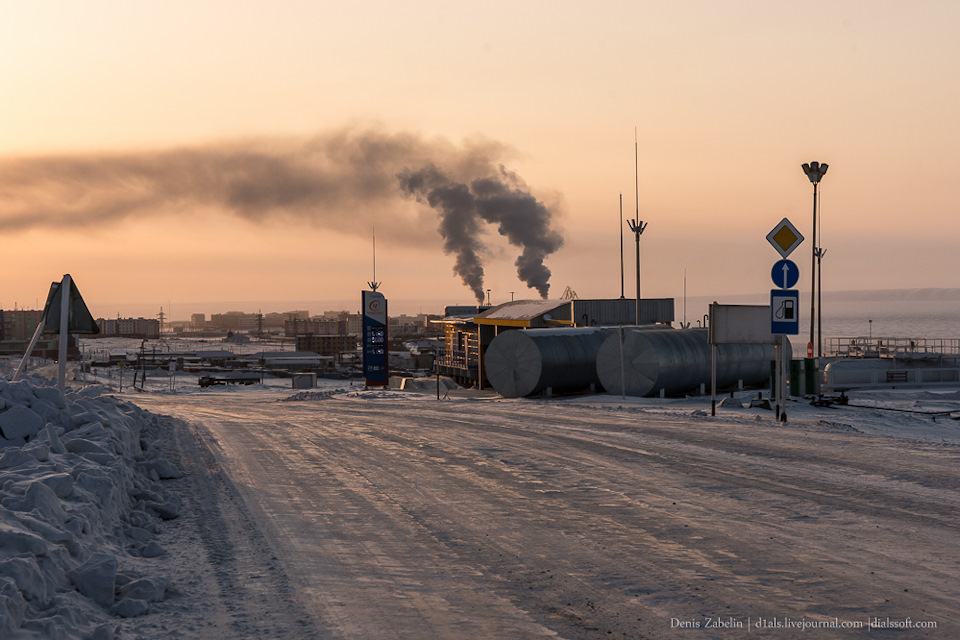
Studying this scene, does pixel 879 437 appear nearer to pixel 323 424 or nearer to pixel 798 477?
pixel 798 477

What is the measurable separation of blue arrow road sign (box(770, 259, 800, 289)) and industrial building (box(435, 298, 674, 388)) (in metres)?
30.2

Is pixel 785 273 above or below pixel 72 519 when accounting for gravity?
above

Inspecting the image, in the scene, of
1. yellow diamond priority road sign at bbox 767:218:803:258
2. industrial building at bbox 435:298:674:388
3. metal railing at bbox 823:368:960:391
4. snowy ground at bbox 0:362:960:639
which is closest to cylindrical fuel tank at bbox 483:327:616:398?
industrial building at bbox 435:298:674:388

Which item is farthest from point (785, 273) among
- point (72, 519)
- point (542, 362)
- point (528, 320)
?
point (528, 320)

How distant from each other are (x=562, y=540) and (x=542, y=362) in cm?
2810

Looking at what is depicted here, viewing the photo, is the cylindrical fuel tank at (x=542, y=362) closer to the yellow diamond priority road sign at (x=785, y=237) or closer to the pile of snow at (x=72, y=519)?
the yellow diamond priority road sign at (x=785, y=237)

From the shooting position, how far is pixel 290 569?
7801 mm

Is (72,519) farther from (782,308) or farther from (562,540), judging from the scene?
(782,308)

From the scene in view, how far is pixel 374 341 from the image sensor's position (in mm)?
51406

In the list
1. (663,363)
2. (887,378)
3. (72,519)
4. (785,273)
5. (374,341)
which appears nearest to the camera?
(72,519)

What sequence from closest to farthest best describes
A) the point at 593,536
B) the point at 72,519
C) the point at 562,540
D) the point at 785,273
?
the point at 72,519, the point at 562,540, the point at 593,536, the point at 785,273

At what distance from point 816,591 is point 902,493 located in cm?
448

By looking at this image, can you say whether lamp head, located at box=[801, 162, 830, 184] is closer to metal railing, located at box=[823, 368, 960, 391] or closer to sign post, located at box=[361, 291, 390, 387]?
metal railing, located at box=[823, 368, 960, 391]

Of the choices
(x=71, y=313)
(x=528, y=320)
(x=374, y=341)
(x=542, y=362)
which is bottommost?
(x=542, y=362)
